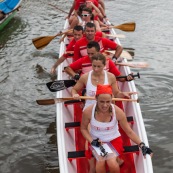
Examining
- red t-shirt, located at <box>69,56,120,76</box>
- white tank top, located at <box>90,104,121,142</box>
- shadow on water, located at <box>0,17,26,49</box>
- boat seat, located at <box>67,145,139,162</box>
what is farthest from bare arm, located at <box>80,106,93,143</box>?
shadow on water, located at <box>0,17,26,49</box>

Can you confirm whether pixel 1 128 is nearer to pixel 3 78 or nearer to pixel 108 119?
pixel 3 78

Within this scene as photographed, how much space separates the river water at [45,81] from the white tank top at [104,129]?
185cm

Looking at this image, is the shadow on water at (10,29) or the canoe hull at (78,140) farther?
the shadow on water at (10,29)

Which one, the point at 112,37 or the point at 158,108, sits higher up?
the point at 112,37

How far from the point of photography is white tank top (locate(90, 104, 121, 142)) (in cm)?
479

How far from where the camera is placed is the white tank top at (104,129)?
4793 millimetres

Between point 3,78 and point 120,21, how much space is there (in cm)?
679

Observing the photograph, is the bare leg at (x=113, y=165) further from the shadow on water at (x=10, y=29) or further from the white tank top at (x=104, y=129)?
the shadow on water at (x=10, y=29)

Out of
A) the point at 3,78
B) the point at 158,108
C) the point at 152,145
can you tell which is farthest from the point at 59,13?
the point at 152,145

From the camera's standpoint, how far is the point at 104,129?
4848 millimetres

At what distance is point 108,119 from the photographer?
480 cm

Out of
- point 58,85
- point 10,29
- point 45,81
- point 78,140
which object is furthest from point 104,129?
point 10,29

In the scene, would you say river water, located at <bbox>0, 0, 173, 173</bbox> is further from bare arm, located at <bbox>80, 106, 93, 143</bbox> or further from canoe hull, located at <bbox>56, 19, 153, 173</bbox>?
bare arm, located at <bbox>80, 106, 93, 143</bbox>

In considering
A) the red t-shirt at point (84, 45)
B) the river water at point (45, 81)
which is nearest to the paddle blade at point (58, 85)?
the red t-shirt at point (84, 45)
